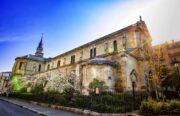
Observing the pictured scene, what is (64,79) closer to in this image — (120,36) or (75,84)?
(75,84)

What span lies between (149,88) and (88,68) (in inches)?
390

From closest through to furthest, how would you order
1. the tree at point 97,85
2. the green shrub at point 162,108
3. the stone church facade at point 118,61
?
the green shrub at point 162,108 → the tree at point 97,85 → the stone church facade at point 118,61

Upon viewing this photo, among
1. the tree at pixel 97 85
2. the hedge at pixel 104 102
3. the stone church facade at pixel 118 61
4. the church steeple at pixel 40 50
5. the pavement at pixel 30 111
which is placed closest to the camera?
the pavement at pixel 30 111

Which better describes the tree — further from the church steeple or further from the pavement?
the church steeple

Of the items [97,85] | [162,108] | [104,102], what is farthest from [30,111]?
[162,108]

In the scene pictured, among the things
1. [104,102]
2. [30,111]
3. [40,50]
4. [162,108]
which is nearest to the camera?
[162,108]

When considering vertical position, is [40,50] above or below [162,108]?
above

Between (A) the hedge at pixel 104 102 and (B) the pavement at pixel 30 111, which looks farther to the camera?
(A) the hedge at pixel 104 102

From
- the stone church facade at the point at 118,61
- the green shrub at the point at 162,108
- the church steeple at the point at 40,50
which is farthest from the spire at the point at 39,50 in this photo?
the green shrub at the point at 162,108

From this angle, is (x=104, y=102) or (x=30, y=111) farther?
(x=30, y=111)

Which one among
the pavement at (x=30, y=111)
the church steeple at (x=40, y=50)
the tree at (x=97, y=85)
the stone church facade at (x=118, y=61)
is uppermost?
the church steeple at (x=40, y=50)

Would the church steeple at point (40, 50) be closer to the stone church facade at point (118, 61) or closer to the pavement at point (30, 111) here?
the stone church facade at point (118, 61)

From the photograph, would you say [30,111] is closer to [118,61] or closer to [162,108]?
[162,108]

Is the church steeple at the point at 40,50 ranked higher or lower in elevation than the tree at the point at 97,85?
higher
